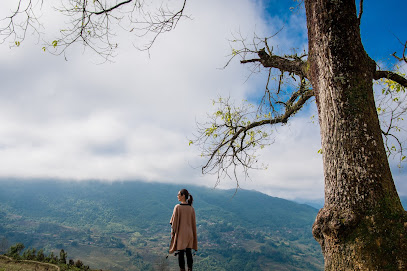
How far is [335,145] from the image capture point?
3037 millimetres

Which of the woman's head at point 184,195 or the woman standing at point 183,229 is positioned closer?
the woman standing at point 183,229

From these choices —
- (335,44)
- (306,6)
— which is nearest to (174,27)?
(306,6)

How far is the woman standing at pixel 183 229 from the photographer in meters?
5.64

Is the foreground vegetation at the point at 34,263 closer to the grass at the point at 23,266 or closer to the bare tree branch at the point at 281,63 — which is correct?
the grass at the point at 23,266

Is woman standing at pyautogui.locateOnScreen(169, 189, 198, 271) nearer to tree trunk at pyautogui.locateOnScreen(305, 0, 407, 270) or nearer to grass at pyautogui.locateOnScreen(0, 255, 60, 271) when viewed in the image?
tree trunk at pyautogui.locateOnScreen(305, 0, 407, 270)

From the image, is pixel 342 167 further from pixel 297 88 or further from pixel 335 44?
pixel 297 88

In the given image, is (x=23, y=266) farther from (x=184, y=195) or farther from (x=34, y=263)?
(x=184, y=195)

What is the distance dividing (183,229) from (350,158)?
4.00m

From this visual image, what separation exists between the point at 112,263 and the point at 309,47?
464ft

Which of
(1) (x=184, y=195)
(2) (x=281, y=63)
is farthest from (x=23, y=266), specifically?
(2) (x=281, y=63)

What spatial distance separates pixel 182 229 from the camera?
5.76 m

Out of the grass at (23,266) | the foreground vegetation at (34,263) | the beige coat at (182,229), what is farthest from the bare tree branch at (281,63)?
the grass at (23,266)

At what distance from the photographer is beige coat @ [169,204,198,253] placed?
223 inches

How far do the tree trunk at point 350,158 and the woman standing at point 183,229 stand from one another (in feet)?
10.8
